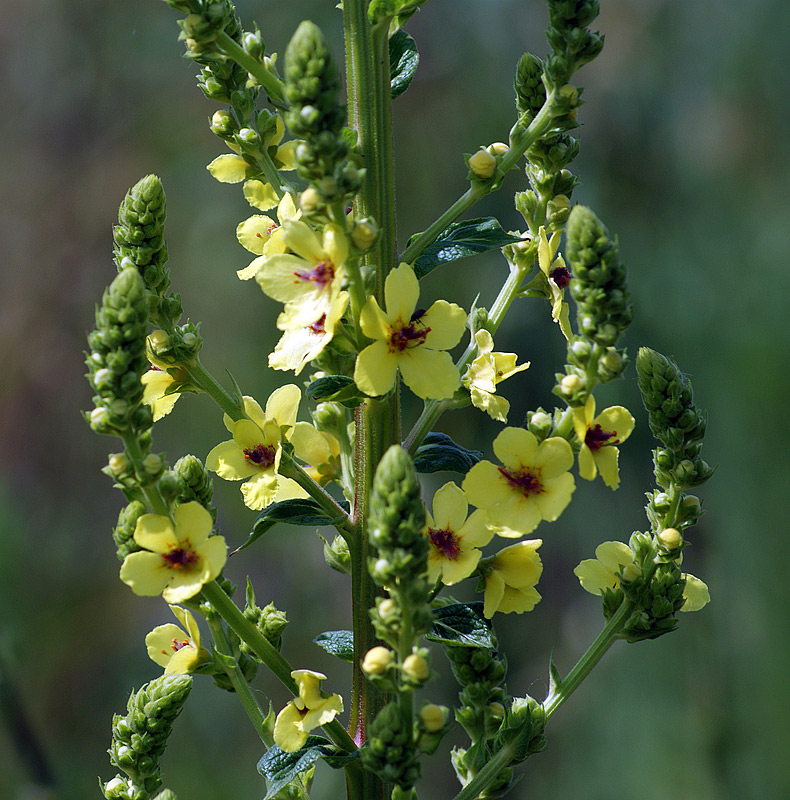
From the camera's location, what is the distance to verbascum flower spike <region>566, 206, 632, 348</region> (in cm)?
99

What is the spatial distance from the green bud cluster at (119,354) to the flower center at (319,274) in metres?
0.18

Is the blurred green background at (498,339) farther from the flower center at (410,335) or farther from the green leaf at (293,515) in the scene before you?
the flower center at (410,335)

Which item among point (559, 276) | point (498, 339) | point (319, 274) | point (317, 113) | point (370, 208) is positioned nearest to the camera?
point (317, 113)

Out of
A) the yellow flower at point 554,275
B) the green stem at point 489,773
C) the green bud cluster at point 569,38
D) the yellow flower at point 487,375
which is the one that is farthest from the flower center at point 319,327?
the green stem at point 489,773

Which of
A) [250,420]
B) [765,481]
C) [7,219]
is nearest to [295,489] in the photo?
[250,420]

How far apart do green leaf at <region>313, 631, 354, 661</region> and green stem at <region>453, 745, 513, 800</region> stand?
23 cm

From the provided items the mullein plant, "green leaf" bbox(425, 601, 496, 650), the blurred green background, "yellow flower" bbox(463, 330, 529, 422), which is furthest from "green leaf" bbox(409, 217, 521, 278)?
the blurred green background

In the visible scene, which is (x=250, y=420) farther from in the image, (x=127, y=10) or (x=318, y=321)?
(x=127, y=10)

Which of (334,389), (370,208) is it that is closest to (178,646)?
(334,389)

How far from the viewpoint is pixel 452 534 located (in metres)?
1.10

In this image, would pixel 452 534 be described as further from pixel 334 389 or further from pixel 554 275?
pixel 554 275

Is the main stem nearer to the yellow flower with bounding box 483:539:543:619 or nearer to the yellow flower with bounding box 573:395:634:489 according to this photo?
the yellow flower with bounding box 483:539:543:619

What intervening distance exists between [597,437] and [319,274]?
15.1 inches

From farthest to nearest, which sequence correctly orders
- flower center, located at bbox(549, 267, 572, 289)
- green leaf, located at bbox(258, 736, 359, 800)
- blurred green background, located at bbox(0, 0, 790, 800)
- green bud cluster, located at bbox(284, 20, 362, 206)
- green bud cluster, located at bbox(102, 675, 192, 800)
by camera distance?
1. blurred green background, located at bbox(0, 0, 790, 800)
2. flower center, located at bbox(549, 267, 572, 289)
3. green bud cluster, located at bbox(102, 675, 192, 800)
4. green leaf, located at bbox(258, 736, 359, 800)
5. green bud cluster, located at bbox(284, 20, 362, 206)
